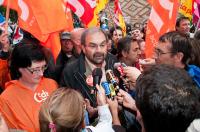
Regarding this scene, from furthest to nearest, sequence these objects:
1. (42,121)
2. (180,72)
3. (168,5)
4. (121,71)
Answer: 1. (168,5)
2. (121,71)
3. (42,121)
4. (180,72)

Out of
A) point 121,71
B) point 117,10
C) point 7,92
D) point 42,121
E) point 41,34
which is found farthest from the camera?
point 117,10

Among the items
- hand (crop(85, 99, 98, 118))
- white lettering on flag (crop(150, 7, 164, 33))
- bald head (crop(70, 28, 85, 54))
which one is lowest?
hand (crop(85, 99, 98, 118))

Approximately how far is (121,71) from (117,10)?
4.82m

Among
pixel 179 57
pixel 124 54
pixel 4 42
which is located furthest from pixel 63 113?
pixel 124 54

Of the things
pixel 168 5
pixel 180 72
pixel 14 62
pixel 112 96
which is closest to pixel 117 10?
pixel 168 5

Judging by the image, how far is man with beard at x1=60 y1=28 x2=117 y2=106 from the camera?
3561 mm

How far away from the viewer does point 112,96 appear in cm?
256

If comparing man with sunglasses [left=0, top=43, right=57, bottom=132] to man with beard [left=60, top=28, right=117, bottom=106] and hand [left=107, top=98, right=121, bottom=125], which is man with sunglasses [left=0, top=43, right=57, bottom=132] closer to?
man with beard [left=60, top=28, right=117, bottom=106]

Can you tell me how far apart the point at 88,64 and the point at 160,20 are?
1.01m

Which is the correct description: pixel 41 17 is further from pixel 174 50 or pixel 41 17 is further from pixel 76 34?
pixel 174 50

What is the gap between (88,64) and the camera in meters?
3.67

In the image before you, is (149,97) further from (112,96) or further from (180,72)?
(112,96)

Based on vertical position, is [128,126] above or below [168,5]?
below

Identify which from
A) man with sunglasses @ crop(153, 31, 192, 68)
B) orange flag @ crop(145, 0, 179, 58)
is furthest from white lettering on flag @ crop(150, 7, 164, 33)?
man with sunglasses @ crop(153, 31, 192, 68)
